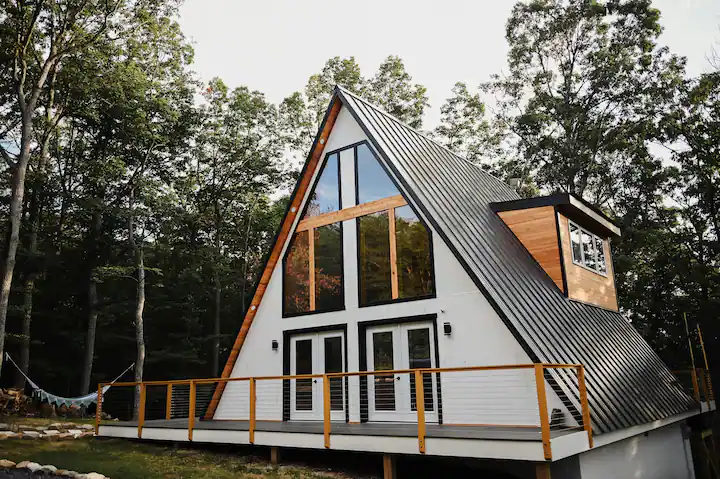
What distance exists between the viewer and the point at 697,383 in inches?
483

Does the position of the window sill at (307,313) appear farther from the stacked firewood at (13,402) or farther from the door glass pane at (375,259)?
the stacked firewood at (13,402)

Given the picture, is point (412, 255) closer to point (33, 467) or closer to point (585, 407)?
point (585, 407)

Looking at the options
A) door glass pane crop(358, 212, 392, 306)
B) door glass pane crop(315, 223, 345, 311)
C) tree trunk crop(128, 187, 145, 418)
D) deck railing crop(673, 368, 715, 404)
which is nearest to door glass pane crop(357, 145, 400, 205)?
door glass pane crop(358, 212, 392, 306)

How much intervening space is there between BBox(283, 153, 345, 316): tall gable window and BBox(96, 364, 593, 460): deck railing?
1497mm

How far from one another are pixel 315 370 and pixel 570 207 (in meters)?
5.54

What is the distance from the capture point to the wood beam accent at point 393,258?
30.9 feet

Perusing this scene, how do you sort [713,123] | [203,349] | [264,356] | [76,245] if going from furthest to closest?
[203,349] → [76,245] → [713,123] → [264,356]

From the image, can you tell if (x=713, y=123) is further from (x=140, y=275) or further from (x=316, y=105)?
(x=140, y=275)

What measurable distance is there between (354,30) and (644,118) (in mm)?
12089

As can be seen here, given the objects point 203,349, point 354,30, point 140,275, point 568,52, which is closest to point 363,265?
point 354,30

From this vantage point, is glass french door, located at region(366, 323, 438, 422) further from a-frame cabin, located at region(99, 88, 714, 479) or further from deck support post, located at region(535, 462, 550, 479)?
deck support post, located at region(535, 462, 550, 479)

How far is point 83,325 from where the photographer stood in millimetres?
20609

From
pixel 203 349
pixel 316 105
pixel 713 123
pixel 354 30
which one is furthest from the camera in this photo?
pixel 316 105

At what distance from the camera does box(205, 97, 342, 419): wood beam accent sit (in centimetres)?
1104
